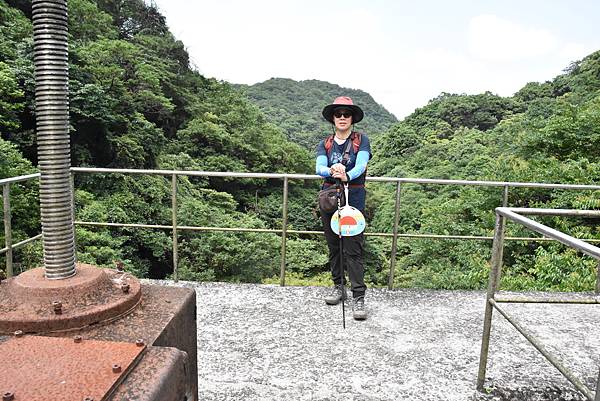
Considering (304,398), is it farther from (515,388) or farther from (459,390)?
(515,388)

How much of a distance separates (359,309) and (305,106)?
141 ft

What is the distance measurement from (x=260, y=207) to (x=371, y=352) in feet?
42.8

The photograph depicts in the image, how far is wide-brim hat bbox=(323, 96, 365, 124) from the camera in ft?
9.93

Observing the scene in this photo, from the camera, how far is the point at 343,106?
9.89 feet

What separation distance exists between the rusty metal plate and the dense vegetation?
5.62m

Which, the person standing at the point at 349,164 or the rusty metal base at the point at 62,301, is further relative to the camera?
the person standing at the point at 349,164

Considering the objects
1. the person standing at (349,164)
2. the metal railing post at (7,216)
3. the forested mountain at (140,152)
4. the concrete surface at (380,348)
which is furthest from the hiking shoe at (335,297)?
the forested mountain at (140,152)

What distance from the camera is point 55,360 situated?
3.29ft

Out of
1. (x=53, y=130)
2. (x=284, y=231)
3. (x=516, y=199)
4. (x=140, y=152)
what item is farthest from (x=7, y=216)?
(x=140, y=152)

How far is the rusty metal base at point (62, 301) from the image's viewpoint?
1112 mm

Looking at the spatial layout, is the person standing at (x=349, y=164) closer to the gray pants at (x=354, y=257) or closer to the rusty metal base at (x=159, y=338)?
the gray pants at (x=354, y=257)

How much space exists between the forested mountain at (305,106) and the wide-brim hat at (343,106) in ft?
93.7

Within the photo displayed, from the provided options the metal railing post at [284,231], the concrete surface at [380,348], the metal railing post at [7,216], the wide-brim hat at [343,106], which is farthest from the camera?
the metal railing post at [284,231]

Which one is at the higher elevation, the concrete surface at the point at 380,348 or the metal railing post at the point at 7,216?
the metal railing post at the point at 7,216
